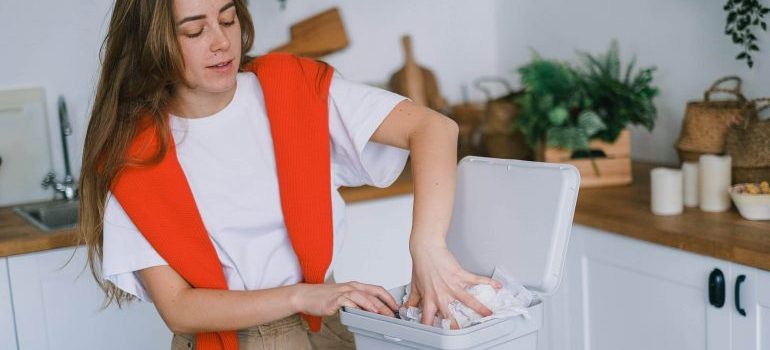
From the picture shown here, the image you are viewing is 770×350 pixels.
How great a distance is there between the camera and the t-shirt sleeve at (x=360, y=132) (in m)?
1.35

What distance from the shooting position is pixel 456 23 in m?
3.04

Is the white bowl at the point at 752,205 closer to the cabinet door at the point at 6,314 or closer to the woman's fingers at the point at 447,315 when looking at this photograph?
the woman's fingers at the point at 447,315

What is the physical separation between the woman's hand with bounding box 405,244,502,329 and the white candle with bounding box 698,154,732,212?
1013 millimetres

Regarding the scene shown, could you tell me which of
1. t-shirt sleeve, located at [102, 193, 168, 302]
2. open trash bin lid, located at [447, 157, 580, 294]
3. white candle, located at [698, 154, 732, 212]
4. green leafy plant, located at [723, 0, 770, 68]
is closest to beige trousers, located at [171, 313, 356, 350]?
t-shirt sleeve, located at [102, 193, 168, 302]

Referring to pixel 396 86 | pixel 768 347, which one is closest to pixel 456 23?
pixel 396 86

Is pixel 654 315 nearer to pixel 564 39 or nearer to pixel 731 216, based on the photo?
pixel 731 216

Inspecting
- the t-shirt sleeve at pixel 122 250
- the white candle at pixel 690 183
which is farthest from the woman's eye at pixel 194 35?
the white candle at pixel 690 183

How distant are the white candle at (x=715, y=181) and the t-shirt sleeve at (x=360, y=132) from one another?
90 cm

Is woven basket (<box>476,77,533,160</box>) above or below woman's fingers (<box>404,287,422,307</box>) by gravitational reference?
above

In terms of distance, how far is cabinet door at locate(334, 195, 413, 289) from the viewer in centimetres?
240

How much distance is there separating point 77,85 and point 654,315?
164cm

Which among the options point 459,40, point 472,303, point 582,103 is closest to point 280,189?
point 472,303

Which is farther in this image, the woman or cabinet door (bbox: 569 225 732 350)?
cabinet door (bbox: 569 225 732 350)

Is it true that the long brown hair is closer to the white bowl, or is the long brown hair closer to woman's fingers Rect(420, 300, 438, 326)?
woman's fingers Rect(420, 300, 438, 326)
